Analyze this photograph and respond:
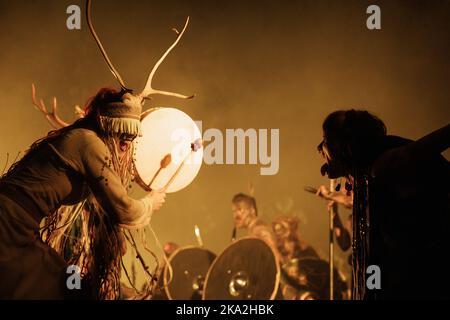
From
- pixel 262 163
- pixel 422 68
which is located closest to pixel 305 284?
pixel 262 163

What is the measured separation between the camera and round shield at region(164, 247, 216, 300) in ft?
15.6

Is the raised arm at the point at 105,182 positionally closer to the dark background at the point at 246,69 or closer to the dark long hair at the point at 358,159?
the dark long hair at the point at 358,159

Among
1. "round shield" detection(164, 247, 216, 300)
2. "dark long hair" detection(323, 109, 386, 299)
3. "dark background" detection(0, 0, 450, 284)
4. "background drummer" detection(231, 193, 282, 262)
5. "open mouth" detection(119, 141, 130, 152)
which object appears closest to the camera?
"dark long hair" detection(323, 109, 386, 299)

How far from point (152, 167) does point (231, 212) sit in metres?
3.84

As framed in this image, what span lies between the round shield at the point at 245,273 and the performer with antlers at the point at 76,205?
4.88 ft

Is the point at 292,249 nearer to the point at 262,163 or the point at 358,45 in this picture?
the point at 262,163

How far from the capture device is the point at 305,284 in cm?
512

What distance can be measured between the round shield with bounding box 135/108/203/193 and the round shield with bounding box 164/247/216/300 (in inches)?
69.6

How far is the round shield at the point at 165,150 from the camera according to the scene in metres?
2.96

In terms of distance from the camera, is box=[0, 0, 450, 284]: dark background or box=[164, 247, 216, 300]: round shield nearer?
box=[164, 247, 216, 300]: round shield

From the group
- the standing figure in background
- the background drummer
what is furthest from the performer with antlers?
the standing figure in background

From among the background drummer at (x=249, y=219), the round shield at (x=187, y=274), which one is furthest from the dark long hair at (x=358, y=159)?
the background drummer at (x=249, y=219)

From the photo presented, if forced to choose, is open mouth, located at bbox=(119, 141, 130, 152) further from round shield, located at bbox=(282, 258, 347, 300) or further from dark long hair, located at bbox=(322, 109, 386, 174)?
round shield, located at bbox=(282, 258, 347, 300)

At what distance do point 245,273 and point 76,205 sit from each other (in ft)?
5.63
